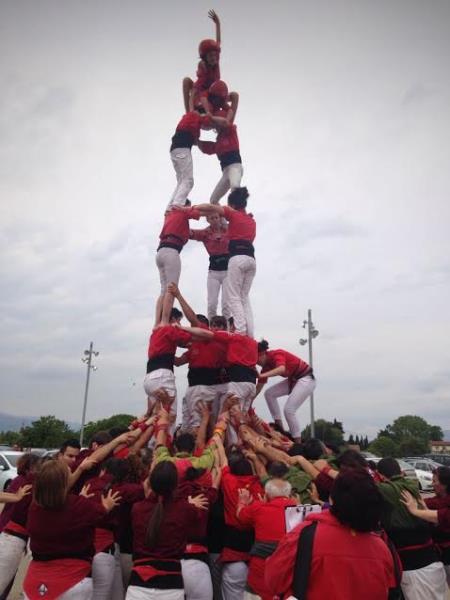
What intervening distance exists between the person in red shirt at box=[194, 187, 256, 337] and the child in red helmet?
2307mm

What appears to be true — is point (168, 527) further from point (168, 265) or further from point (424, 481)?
point (424, 481)

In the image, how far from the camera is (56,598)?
330 centimetres

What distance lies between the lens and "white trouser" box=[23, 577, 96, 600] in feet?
11.0

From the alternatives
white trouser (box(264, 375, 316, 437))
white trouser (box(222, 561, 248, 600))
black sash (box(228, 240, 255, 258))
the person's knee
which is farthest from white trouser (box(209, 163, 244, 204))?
white trouser (box(222, 561, 248, 600))

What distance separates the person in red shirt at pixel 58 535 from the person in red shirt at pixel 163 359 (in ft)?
13.6

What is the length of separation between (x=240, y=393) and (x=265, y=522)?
3.96 meters

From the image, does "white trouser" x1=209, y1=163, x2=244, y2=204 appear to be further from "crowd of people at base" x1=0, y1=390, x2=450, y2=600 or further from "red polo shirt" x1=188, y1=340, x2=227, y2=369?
"crowd of people at base" x1=0, y1=390, x2=450, y2=600

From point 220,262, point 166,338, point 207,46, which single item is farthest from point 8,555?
point 207,46

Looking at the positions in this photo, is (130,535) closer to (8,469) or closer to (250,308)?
(250,308)

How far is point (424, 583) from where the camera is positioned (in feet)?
12.7

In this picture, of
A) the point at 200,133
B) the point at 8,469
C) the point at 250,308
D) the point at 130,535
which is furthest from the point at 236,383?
the point at 8,469

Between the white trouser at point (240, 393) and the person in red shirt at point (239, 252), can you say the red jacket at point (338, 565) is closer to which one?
the white trouser at point (240, 393)

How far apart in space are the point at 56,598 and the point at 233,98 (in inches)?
358

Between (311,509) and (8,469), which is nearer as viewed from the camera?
(311,509)
